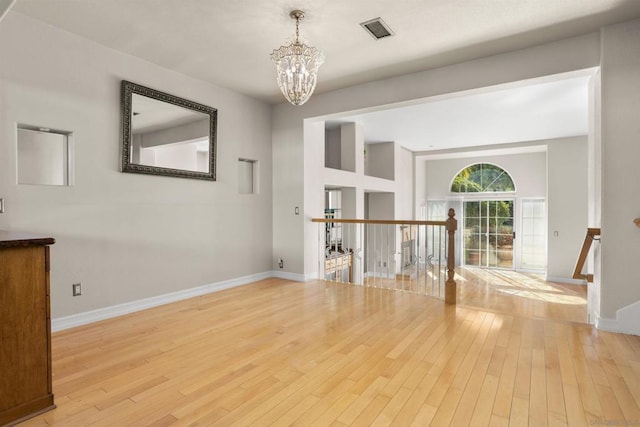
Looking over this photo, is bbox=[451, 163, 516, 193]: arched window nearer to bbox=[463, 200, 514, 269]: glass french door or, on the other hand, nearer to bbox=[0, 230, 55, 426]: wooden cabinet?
bbox=[463, 200, 514, 269]: glass french door

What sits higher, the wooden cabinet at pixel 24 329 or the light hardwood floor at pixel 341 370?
the wooden cabinet at pixel 24 329

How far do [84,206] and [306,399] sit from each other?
2780 millimetres

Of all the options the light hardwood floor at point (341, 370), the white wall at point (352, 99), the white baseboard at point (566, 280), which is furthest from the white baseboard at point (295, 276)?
the white baseboard at point (566, 280)

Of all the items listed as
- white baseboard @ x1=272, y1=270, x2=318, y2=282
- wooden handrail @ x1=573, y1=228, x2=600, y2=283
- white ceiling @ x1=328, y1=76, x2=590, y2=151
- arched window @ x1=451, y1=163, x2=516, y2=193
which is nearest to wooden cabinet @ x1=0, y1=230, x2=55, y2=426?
white baseboard @ x1=272, y1=270, x2=318, y2=282

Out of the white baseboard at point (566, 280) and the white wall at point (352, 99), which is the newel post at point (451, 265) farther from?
the white baseboard at point (566, 280)

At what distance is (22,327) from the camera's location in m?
1.76

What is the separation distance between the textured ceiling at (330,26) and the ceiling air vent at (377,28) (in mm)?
57

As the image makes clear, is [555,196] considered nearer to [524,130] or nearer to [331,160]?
[524,130]

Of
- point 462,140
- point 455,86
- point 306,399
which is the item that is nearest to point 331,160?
point 462,140

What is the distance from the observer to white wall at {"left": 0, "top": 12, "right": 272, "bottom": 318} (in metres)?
2.86

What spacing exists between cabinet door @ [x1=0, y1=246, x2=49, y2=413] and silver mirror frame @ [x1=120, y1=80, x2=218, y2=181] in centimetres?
194

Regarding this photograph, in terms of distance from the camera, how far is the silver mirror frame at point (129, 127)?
11.5ft

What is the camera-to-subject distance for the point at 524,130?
7.25m

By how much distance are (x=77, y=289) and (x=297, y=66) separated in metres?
2.88
